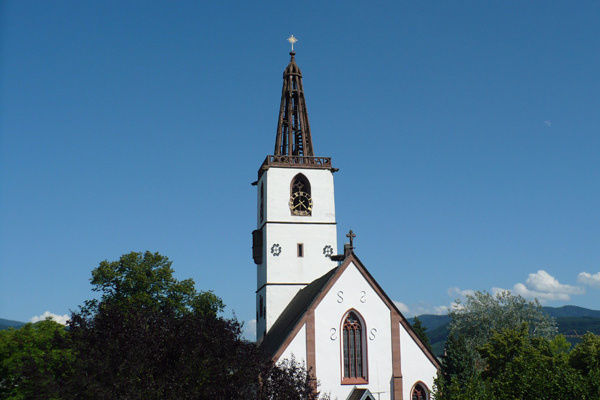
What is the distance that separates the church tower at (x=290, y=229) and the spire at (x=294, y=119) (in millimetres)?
260

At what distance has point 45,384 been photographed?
19.8m

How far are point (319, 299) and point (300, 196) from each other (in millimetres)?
12957

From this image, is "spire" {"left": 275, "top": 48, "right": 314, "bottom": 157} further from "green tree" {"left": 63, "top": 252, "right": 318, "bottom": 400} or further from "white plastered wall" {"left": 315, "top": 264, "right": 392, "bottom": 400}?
"green tree" {"left": 63, "top": 252, "right": 318, "bottom": 400}

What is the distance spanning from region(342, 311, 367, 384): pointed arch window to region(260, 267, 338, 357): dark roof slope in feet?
8.90

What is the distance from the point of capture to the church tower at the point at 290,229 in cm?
4784

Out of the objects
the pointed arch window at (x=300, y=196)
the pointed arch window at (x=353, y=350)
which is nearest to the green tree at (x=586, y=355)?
the pointed arch window at (x=353, y=350)

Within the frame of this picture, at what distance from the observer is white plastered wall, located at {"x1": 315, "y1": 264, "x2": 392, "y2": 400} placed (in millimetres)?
37281

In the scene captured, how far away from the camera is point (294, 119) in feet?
175

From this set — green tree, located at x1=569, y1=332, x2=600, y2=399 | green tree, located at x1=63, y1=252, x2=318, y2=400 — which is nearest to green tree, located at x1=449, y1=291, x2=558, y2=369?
green tree, located at x1=569, y1=332, x2=600, y2=399

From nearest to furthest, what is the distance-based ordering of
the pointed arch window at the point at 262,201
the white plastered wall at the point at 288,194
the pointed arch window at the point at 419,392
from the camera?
the pointed arch window at the point at 419,392, the white plastered wall at the point at 288,194, the pointed arch window at the point at 262,201

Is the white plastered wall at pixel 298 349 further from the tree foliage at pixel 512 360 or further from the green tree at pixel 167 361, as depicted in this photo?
the green tree at pixel 167 361

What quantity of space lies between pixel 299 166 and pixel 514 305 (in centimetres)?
3541

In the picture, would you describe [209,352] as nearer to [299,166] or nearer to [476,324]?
[299,166]

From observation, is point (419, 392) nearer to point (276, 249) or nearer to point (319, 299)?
point (319, 299)
